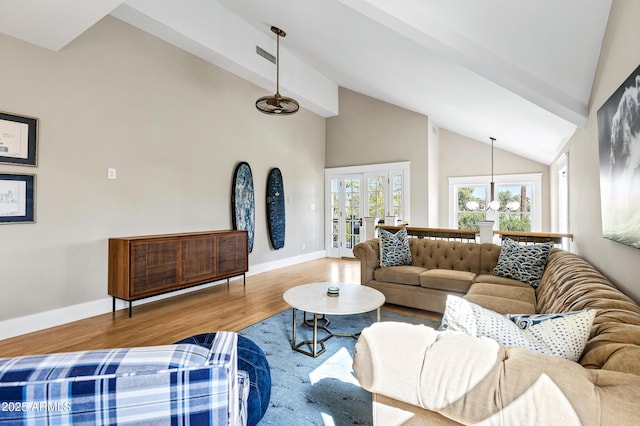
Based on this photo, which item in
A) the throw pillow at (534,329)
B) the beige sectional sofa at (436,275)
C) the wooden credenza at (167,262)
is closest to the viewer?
the throw pillow at (534,329)

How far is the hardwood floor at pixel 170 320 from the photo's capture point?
2.68 metres

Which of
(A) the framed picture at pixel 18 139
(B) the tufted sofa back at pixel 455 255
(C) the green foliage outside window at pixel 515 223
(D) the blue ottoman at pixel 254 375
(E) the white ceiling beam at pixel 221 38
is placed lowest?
(D) the blue ottoman at pixel 254 375

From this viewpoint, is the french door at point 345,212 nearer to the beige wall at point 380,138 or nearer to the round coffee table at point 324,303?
the beige wall at point 380,138

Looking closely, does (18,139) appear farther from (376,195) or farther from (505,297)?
(376,195)

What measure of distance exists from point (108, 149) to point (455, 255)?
414cm

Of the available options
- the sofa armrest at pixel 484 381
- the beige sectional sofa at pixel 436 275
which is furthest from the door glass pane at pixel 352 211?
the sofa armrest at pixel 484 381

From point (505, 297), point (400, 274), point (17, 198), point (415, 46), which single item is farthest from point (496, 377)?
point (17, 198)

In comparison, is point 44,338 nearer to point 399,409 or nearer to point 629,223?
point 399,409

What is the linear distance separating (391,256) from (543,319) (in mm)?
2633

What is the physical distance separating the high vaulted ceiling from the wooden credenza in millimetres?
2079

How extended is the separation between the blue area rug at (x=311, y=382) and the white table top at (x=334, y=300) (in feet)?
1.23

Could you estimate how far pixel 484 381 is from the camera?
0.79 meters

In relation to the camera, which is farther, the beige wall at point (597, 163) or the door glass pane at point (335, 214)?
the door glass pane at point (335, 214)

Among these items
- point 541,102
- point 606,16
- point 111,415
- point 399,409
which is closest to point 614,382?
point 399,409
